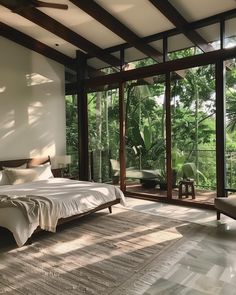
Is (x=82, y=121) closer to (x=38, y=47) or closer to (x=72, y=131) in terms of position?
(x=72, y=131)

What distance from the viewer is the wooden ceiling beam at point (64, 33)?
17.1 feet

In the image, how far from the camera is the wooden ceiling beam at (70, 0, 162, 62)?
187 inches

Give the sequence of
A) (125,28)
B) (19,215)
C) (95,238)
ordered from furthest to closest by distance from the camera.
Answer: (125,28) → (95,238) → (19,215)

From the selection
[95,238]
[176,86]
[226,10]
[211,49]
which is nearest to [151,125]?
[176,86]

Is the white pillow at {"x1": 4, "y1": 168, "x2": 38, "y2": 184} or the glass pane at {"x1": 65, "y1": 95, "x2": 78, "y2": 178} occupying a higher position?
the glass pane at {"x1": 65, "y1": 95, "x2": 78, "y2": 178}

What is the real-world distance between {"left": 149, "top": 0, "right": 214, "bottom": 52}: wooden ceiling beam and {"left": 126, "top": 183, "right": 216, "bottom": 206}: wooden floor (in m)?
2.86

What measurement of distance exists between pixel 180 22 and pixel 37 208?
4063 mm

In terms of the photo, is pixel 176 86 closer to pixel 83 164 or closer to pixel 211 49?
pixel 211 49

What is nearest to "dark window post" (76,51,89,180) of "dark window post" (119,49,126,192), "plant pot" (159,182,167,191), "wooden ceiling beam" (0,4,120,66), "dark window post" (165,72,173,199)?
"wooden ceiling beam" (0,4,120,66)

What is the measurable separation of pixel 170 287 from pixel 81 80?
5549mm

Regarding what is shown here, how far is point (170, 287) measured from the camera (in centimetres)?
259

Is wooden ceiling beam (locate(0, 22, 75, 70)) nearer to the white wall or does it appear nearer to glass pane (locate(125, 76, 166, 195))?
the white wall

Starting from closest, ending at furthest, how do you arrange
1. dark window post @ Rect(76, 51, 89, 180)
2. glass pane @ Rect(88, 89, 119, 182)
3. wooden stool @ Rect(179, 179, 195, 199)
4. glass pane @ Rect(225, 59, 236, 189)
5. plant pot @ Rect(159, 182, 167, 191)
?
glass pane @ Rect(225, 59, 236, 189) → wooden stool @ Rect(179, 179, 195, 199) → plant pot @ Rect(159, 182, 167, 191) → glass pane @ Rect(88, 89, 119, 182) → dark window post @ Rect(76, 51, 89, 180)

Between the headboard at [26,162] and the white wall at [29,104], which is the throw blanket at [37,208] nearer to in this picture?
the headboard at [26,162]
